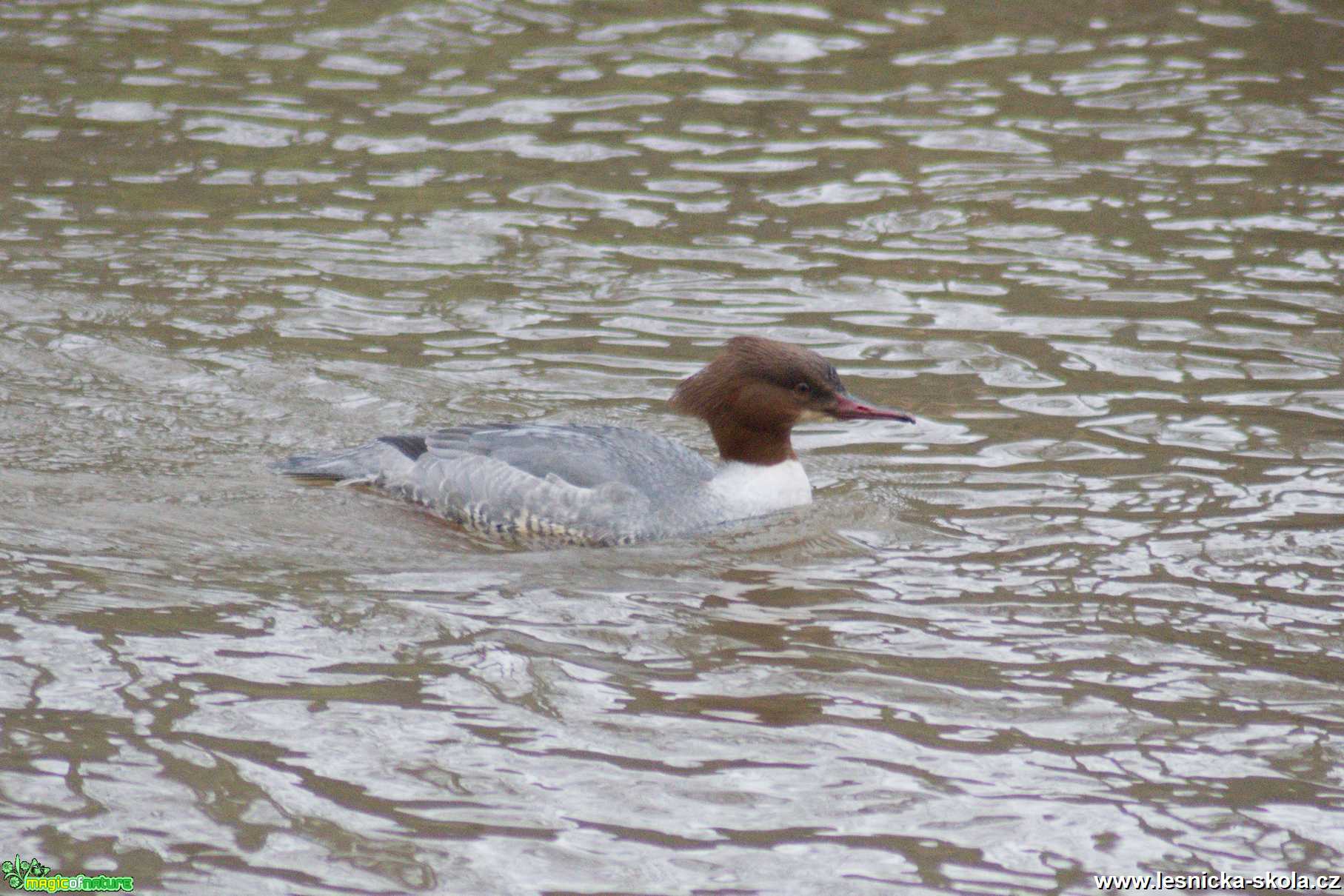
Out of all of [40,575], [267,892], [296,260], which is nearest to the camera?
[267,892]

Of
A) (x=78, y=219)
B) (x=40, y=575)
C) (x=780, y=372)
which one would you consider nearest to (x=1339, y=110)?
(x=780, y=372)

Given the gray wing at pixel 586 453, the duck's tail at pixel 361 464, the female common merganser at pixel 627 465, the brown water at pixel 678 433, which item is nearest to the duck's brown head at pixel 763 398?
the female common merganser at pixel 627 465

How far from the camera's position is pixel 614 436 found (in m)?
8.31

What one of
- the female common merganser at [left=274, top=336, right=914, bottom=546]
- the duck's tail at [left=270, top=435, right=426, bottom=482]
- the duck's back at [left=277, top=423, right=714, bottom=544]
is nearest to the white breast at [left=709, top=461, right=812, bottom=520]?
the female common merganser at [left=274, top=336, right=914, bottom=546]

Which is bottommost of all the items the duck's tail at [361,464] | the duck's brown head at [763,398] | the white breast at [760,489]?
the white breast at [760,489]

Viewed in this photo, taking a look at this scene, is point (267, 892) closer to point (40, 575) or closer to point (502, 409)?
point (40, 575)

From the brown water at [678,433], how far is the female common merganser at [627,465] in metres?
0.18

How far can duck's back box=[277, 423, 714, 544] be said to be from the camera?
806 centimetres

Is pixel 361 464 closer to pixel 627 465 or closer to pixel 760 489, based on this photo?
pixel 627 465

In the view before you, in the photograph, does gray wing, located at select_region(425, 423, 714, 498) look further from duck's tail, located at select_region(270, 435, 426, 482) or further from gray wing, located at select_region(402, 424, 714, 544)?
duck's tail, located at select_region(270, 435, 426, 482)

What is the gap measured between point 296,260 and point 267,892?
21.0 feet

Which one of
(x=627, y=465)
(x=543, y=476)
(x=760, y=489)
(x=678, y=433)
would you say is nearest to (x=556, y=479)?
(x=543, y=476)

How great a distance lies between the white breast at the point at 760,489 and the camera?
8258 millimetres

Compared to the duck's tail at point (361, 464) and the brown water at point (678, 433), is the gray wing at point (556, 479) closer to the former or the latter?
the duck's tail at point (361, 464)
